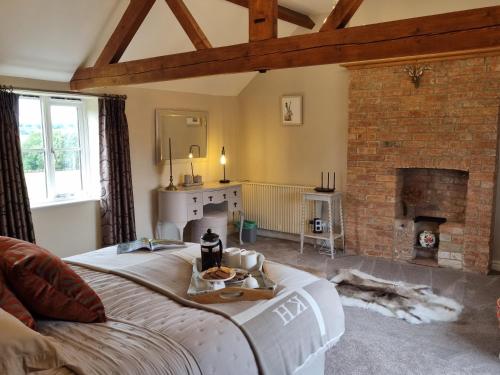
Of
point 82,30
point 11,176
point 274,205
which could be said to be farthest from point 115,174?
point 274,205

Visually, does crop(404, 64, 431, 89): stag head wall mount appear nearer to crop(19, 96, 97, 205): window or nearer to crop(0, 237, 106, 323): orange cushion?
crop(19, 96, 97, 205): window

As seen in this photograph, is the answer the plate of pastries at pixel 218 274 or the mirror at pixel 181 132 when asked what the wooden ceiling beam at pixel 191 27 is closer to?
the mirror at pixel 181 132

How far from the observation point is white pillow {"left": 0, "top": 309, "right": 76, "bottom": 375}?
1229 millimetres

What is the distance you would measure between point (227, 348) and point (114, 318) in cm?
53

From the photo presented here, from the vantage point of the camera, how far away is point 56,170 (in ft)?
14.0

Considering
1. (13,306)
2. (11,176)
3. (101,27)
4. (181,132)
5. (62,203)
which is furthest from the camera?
(181,132)

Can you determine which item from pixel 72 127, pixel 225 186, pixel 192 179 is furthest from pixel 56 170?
pixel 225 186

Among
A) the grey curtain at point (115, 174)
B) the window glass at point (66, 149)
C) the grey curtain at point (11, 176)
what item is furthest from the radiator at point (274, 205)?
the grey curtain at point (11, 176)

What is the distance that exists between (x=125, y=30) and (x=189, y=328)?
2946mm

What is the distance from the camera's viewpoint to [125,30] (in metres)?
3.73

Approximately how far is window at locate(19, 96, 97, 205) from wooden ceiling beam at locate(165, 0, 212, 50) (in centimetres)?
158

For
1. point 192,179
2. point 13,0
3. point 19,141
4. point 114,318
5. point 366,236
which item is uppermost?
point 13,0

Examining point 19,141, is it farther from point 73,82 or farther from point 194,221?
point 194,221

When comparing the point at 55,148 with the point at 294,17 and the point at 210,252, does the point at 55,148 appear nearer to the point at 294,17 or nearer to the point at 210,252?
the point at 210,252
